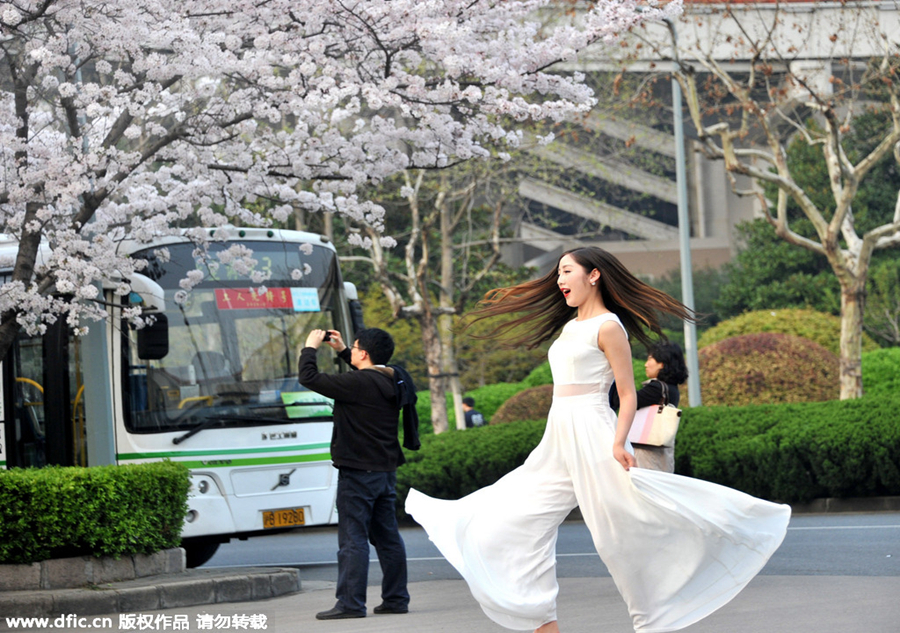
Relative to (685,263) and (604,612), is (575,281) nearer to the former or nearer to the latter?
(604,612)

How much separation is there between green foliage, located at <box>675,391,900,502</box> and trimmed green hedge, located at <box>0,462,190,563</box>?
7.40m

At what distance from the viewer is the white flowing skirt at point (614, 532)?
4.94 meters

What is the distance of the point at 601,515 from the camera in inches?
196

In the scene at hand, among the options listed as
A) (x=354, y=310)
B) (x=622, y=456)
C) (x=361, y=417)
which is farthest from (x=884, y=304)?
(x=622, y=456)

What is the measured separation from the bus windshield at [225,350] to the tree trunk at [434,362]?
8.30 metres

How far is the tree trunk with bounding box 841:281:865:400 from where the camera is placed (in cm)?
1590

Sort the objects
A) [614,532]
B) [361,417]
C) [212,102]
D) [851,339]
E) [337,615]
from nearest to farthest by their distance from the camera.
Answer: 1. [614,532]
2. [337,615]
3. [361,417]
4. [212,102]
5. [851,339]

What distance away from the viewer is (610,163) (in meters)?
21.3

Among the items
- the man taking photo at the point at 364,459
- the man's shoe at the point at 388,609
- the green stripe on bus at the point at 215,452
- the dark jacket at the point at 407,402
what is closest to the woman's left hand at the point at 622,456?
the dark jacket at the point at 407,402

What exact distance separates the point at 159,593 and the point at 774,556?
476cm

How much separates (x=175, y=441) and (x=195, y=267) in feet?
5.05

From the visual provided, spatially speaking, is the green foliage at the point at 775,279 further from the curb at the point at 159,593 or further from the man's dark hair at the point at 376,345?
the man's dark hair at the point at 376,345

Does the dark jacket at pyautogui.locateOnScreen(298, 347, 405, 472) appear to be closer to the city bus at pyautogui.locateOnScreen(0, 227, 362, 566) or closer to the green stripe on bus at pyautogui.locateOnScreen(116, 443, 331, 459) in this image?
the city bus at pyautogui.locateOnScreen(0, 227, 362, 566)

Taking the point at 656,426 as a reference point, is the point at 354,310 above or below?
above
